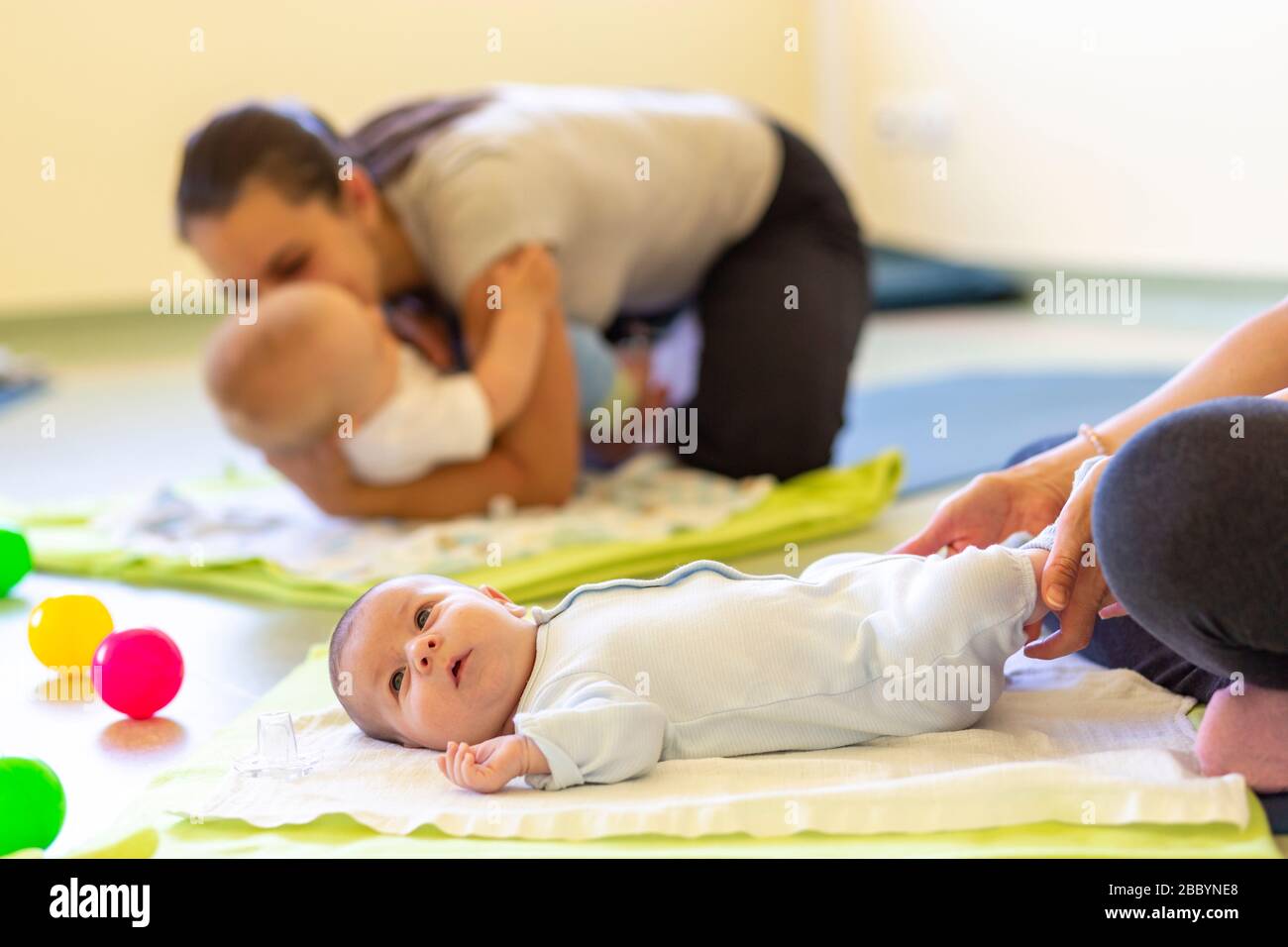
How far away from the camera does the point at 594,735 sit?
3.30ft

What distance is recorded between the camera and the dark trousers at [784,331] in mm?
2078

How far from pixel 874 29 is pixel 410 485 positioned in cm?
277

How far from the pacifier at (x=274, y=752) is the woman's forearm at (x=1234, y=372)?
0.63 metres

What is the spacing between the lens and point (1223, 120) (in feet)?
10.3

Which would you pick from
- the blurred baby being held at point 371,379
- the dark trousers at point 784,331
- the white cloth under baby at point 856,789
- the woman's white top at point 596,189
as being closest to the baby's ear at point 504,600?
the white cloth under baby at point 856,789

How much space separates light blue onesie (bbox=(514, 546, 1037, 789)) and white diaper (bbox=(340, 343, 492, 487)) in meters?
0.79

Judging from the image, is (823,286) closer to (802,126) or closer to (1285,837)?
(1285,837)

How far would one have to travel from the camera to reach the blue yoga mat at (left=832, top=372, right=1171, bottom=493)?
2.20 meters

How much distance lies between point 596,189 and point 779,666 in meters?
1.09

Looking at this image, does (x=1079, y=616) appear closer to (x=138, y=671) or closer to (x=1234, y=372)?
(x=1234, y=372)

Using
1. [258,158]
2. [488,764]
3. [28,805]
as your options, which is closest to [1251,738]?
[488,764]

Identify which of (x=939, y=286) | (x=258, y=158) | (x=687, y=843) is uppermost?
(x=258, y=158)

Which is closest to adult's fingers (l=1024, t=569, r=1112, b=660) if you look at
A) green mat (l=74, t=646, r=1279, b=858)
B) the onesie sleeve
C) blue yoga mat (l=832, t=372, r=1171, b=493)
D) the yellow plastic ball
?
green mat (l=74, t=646, r=1279, b=858)
